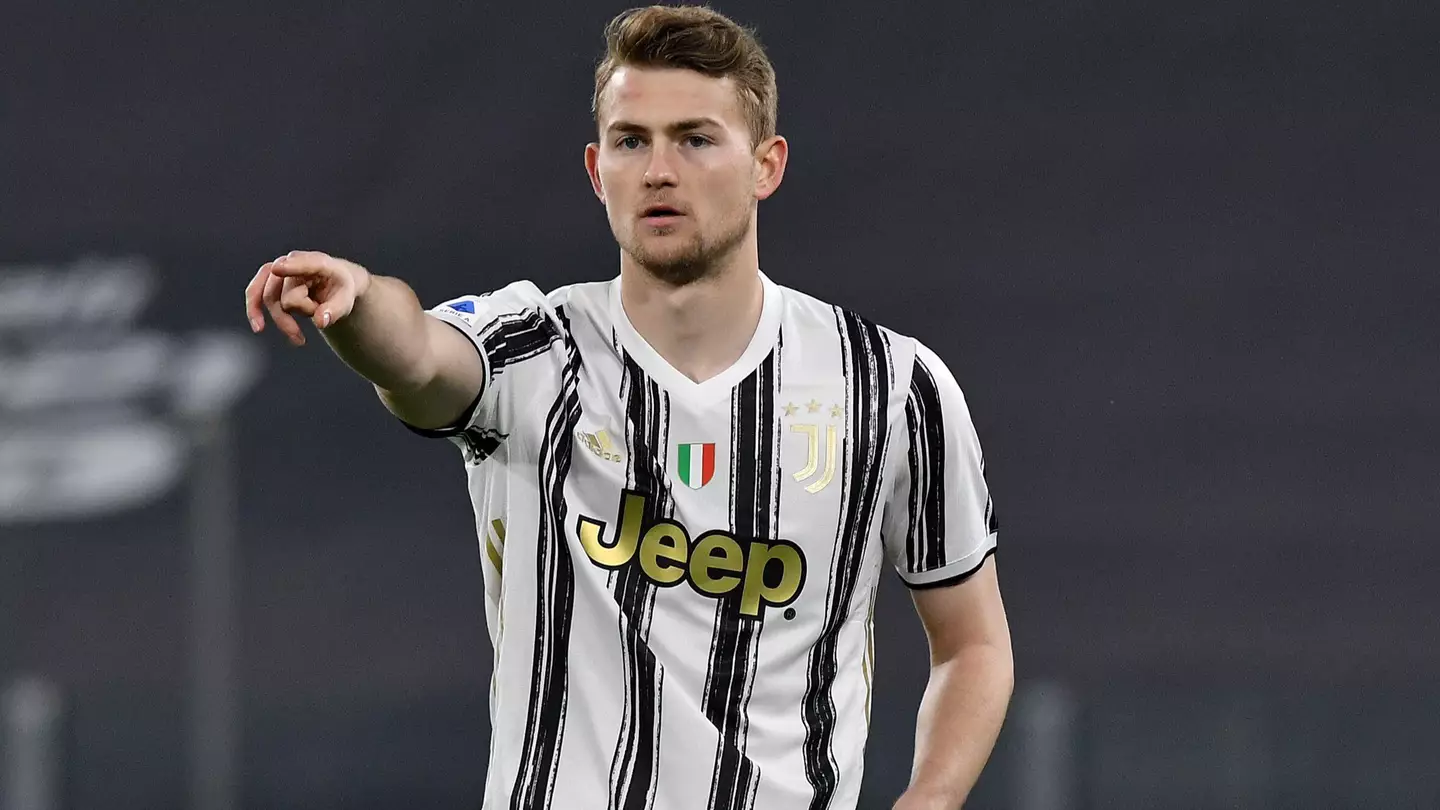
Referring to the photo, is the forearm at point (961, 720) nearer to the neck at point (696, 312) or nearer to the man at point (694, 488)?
the man at point (694, 488)

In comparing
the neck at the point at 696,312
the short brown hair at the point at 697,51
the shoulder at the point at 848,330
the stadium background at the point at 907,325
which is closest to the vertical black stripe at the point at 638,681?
the neck at the point at 696,312

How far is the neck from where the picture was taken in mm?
1668

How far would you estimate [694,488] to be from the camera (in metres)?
1.65

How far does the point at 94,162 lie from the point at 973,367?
6.52 ft

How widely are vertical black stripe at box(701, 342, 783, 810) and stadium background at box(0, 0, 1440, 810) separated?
2.17 m

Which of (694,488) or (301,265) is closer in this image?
(301,265)

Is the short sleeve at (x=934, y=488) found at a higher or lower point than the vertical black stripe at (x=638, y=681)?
higher

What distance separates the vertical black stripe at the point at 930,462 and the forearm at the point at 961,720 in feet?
0.35

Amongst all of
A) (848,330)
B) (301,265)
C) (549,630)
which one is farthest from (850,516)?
(301,265)

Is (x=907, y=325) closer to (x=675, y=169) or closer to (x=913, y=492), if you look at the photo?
(x=913, y=492)

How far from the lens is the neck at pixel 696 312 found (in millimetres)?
1668

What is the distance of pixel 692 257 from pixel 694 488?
216mm

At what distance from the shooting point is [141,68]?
152 inches

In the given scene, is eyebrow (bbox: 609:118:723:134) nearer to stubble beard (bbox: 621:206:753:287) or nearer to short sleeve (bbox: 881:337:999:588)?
stubble beard (bbox: 621:206:753:287)
